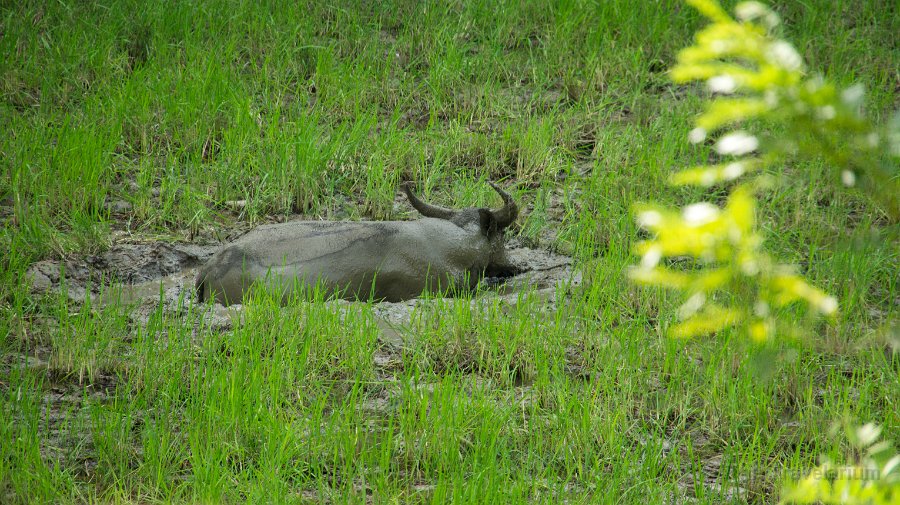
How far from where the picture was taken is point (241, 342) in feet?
12.7

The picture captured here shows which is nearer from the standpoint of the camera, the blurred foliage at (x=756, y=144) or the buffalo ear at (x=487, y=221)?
the blurred foliage at (x=756, y=144)

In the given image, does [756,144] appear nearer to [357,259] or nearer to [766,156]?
[766,156]

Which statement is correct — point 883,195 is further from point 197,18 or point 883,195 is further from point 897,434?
point 197,18

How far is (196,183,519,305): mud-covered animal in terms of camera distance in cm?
460

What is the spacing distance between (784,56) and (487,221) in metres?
4.08

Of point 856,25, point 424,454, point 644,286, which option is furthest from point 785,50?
point 856,25

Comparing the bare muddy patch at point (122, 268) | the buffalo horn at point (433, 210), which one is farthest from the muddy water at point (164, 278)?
the buffalo horn at point (433, 210)

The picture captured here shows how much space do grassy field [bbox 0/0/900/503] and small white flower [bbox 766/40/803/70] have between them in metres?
0.27

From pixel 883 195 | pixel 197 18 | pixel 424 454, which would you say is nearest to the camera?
Answer: pixel 883 195

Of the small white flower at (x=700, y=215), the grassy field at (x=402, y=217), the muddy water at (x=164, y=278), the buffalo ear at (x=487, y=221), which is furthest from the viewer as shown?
the buffalo ear at (x=487, y=221)

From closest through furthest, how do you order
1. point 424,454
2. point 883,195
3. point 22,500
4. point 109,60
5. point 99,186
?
point 883,195 → point 22,500 → point 424,454 → point 99,186 → point 109,60

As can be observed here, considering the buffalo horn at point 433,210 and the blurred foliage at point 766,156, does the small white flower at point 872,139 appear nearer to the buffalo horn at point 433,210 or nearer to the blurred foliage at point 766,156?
the blurred foliage at point 766,156

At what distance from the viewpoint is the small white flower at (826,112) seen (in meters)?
1.20

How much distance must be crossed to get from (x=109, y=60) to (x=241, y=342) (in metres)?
3.67
